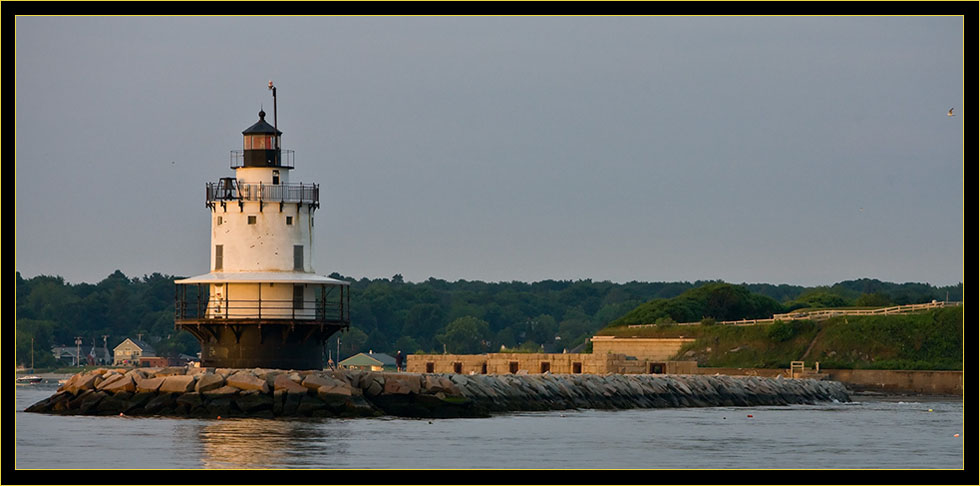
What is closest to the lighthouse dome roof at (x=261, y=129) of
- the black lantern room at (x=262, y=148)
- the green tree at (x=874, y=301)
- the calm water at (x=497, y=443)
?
the black lantern room at (x=262, y=148)

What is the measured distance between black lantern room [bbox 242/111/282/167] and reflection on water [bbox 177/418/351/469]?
7.84 m

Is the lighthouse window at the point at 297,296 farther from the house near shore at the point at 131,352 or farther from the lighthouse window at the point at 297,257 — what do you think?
the house near shore at the point at 131,352

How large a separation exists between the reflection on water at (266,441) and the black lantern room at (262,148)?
7.84 metres

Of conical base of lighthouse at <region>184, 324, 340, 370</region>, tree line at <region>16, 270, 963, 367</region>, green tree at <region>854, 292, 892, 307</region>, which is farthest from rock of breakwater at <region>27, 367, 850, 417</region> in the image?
tree line at <region>16, 270, 963, 367</region>

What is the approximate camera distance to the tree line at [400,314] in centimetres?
13062

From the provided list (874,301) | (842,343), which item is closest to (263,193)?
(842,343)

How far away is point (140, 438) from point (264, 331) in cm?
1013

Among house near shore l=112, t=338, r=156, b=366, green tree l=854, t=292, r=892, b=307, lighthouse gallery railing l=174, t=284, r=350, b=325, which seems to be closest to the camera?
lighthouse gallery railing l=174, t=284, r=350, b=325

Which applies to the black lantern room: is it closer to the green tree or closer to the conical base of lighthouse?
the conical base of lighthouse

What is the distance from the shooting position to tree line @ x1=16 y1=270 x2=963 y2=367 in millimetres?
130625

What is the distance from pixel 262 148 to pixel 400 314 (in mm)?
94050

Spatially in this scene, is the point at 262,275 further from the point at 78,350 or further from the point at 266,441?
the point at 78,350

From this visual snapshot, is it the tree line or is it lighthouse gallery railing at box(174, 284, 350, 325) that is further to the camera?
the tree line

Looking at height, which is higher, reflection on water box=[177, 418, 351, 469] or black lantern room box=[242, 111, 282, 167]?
black lantern room box=[242, 111, 282, 167]
